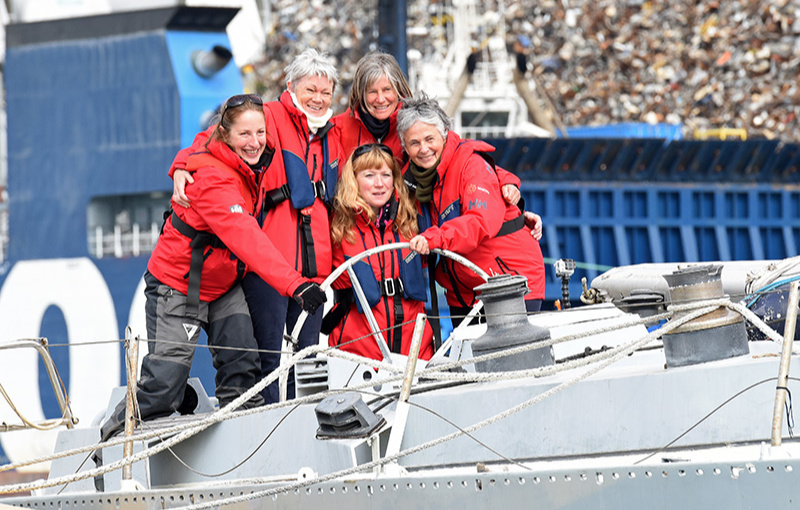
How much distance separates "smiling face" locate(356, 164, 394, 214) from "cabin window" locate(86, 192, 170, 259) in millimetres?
11660

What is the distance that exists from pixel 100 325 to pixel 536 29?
1768cm

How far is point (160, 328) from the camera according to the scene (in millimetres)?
5719

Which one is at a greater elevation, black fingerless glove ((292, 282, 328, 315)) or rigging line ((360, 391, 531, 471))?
black fingerless glove ((292, 282, 328, 315))

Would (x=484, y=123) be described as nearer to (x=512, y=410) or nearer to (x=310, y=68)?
(x=310, y=68)

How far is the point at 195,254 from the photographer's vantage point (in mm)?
5641

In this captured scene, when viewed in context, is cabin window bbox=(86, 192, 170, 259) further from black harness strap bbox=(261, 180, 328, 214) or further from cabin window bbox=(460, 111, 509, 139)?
black harness strap bbox=(261, 180, 328, 214)

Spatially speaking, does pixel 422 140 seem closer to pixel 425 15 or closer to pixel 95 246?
pixel 95 246

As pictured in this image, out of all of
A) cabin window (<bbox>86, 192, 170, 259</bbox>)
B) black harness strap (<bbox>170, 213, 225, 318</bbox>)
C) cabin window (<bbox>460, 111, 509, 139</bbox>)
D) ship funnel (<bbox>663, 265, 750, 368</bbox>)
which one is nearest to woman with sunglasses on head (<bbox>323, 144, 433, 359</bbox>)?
black harness strap (<bbox>170, 213, 225, 318</bbox>)

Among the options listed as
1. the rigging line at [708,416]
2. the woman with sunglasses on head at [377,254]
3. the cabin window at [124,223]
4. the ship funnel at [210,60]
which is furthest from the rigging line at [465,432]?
the cabin window at [124,223]

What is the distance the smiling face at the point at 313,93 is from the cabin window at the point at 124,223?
1134 centimetres

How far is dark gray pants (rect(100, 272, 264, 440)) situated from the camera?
5.57m

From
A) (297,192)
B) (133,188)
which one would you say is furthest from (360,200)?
(133,188)

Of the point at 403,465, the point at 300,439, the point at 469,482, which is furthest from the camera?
the point at 300,439

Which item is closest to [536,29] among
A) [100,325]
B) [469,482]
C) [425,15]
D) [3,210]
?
[425,15]
